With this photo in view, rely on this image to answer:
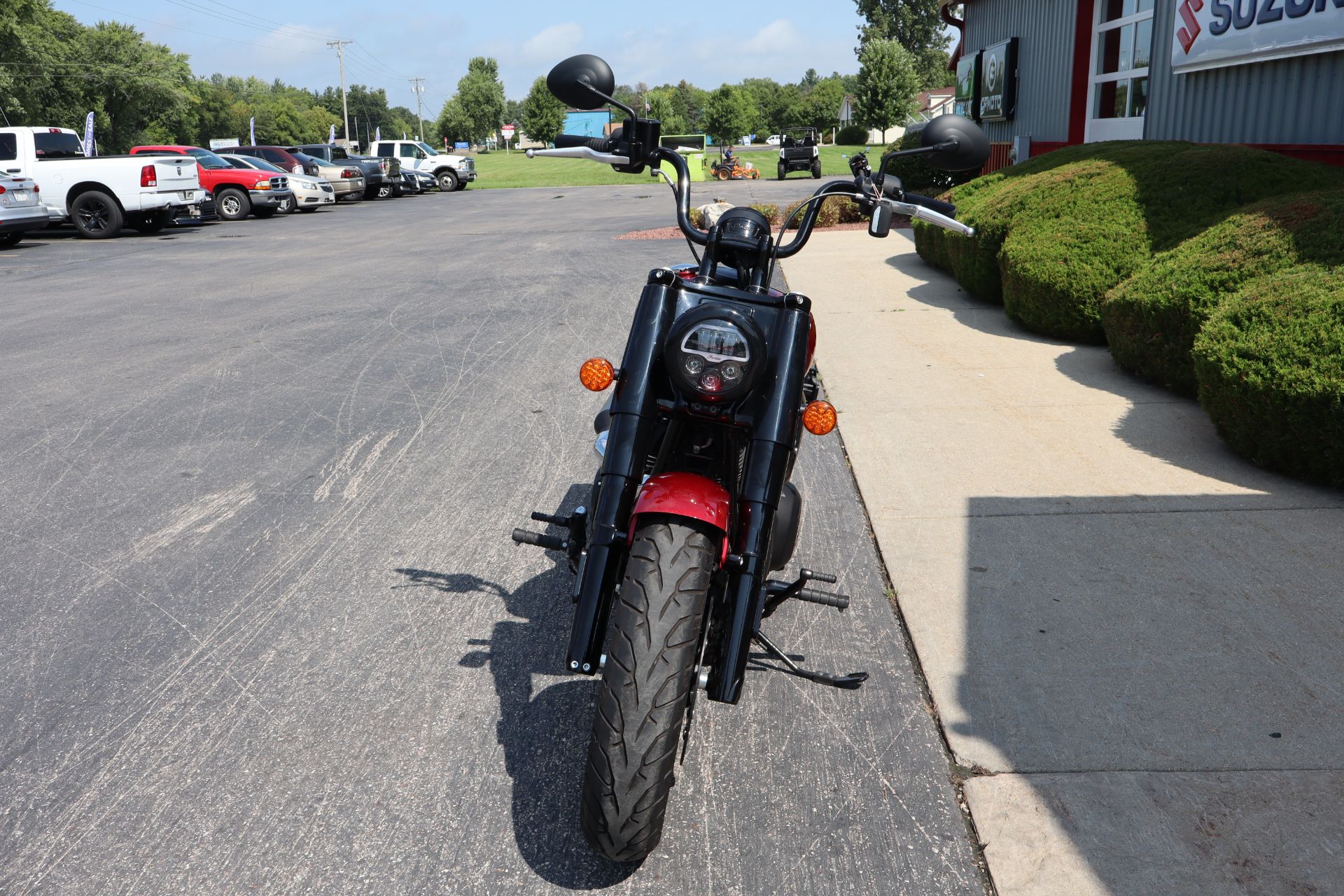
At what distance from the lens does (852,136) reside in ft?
263

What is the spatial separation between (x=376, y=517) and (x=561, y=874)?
267 cm

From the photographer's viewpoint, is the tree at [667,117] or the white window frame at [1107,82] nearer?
the white window frame at [1107,82]

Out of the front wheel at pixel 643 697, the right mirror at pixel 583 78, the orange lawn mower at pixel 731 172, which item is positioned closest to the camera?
the front wheel at pixel 643 697

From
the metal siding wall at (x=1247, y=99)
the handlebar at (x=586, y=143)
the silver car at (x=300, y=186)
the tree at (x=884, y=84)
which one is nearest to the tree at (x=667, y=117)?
the tree at (x=884, y=84)

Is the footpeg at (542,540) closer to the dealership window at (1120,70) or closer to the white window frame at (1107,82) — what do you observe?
the dealership window at (1120,70)

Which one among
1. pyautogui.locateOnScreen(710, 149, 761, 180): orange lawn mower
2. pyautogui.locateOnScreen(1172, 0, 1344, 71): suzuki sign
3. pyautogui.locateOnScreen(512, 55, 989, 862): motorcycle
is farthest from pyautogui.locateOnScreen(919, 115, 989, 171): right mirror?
pyautogui.locateOnScreen(710, 149, 761, 180): orange lawn mower

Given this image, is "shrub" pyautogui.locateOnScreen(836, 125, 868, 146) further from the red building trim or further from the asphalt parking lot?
the asphalt parking lot

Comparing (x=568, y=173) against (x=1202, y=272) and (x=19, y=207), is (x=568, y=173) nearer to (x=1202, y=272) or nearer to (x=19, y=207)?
(x=19, y=207)

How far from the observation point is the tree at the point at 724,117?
240ft

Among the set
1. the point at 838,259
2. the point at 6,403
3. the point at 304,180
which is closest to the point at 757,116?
the point at 304,180

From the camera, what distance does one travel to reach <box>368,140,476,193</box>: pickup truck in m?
35.9

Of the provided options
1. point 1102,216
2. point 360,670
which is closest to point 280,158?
point 1102,216

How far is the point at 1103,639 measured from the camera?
362cm

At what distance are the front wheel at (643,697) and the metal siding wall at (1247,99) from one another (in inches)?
343
